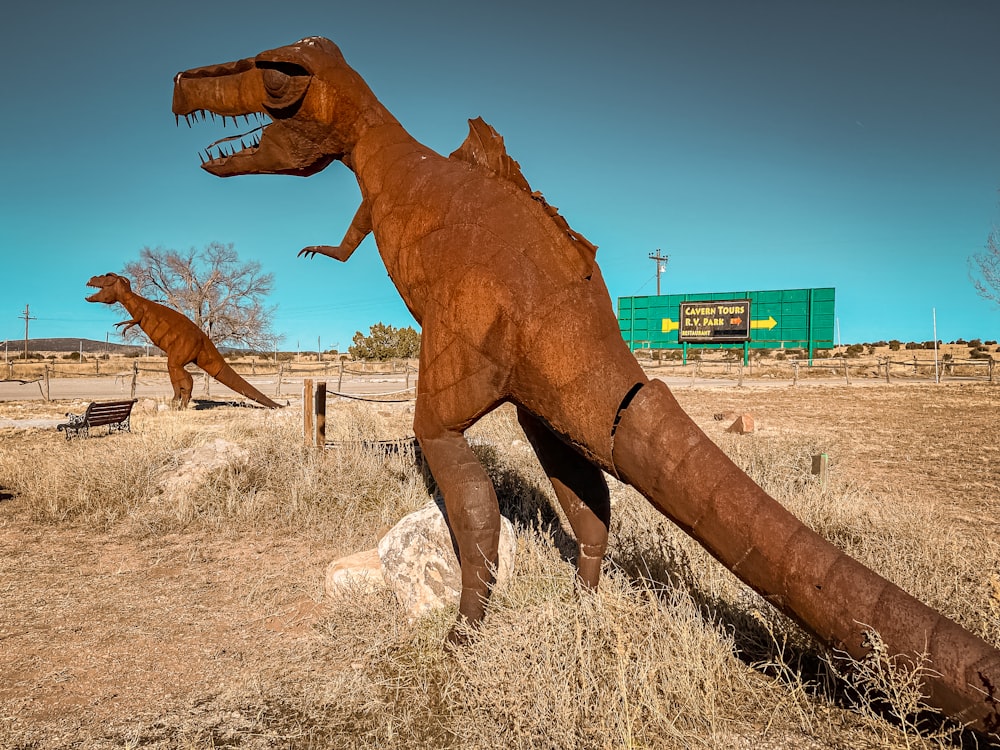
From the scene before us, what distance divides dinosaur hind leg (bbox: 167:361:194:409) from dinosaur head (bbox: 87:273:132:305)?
1748 mm

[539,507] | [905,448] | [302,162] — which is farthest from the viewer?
[905,448]

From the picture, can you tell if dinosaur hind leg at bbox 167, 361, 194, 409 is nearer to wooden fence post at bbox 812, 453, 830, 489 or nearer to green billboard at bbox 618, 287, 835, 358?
wooden fence post at bbox 812, 453, 830, 489

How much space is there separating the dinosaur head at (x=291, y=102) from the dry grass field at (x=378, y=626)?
2528 millimetres

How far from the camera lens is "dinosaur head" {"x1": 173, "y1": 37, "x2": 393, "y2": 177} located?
317 centimetres

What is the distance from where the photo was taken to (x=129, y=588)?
4.02m

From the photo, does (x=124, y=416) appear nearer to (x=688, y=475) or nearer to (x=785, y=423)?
(x=688, y=475)

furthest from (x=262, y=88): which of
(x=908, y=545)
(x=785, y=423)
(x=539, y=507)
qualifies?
(x=785, y=423)

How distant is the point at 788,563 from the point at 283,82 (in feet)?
10.4

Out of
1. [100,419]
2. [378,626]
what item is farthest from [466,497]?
[100,419]

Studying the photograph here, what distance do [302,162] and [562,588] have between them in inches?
107

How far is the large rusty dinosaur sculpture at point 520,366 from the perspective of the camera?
6.03 ft

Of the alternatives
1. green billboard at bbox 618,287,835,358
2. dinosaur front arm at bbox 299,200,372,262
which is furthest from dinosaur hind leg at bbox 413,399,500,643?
green billboard at bbox 618,287,835,358

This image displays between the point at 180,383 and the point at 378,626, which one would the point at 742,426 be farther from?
the point at 180,383

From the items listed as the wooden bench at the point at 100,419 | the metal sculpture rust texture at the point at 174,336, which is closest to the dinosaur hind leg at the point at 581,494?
the wooden bench at the point at 100,419
